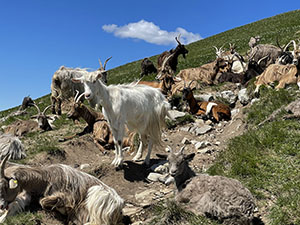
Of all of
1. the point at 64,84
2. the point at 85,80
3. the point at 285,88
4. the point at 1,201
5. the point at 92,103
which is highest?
the point at 64,84

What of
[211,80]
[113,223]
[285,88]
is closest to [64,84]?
[211,80]

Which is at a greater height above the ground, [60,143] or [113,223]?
[60,143]

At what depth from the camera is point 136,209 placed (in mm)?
5879

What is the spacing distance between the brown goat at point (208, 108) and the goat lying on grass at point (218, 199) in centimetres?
617

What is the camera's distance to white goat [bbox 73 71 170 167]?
7.39 metres

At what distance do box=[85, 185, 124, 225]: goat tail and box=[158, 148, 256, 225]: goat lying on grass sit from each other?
3.54 feet

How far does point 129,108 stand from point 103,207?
316 cm

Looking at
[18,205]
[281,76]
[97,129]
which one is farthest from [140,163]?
[281,76]

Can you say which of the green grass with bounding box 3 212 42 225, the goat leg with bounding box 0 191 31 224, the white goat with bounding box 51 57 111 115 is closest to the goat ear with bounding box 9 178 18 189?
the goat leg with bounding box 0 191 31 224

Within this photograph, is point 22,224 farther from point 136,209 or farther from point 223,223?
point 223,223

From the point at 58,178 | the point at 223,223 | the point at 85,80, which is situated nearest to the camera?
the point at 223,223

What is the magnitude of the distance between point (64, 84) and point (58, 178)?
36.2 feet

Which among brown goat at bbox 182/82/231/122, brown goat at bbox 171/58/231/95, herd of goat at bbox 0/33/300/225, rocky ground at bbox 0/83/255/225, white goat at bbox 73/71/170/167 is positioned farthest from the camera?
brown goat at bbox 171/58/231/95

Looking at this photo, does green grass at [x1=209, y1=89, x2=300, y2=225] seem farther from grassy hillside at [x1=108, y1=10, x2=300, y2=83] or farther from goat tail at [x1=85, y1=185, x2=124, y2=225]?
grassy hillside at [x1=108, y1=10, x2=300, y2=83]
